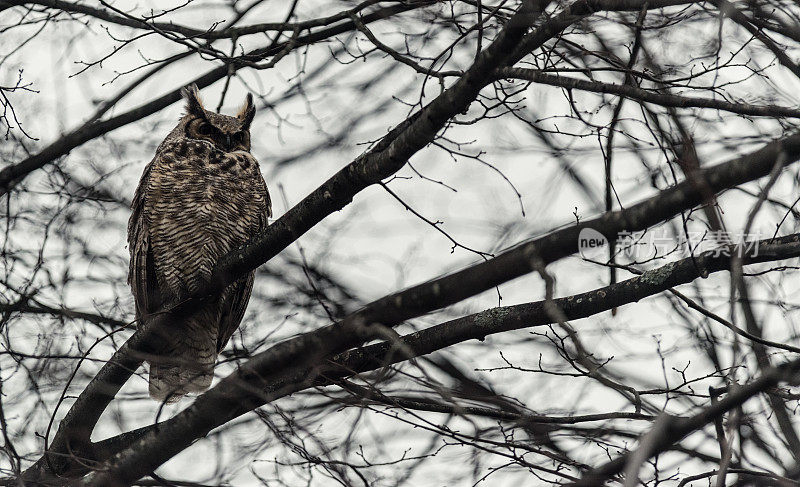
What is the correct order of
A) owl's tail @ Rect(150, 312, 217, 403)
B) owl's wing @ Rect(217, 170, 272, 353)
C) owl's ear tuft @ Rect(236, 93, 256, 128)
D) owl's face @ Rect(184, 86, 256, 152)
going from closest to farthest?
owl's tail @ Rect(150, 312, 217, 403) → owl's wing @ Rect(217, 170, 272, 353) → owl's face @ Rect(184, 86, 256, 152) → owl's ear tuft @ Rect(236, 93, 256, 128)

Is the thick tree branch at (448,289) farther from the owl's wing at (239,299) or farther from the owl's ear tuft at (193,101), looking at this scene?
the owl's ear tuft at (193,101)

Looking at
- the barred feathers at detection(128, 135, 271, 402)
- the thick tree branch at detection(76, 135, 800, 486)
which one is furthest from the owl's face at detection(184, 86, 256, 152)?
the thick tree branch at detection(76, 135, 800, 486)

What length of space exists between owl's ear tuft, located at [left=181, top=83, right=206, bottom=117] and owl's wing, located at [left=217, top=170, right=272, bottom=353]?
2.29 ft

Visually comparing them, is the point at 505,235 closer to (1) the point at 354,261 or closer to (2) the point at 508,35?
(2) the point at 508,35

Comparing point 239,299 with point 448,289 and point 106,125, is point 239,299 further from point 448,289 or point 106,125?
point 448,289

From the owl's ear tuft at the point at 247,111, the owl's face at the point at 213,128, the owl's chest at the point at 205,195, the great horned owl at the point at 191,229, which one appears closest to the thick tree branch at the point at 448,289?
the great horned owl at the point at 191,229

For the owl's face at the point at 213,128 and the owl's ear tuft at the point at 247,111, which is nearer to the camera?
the owl's face at the point at 213,128

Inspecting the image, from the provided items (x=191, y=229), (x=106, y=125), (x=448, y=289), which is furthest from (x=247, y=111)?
(x=448, y=289)

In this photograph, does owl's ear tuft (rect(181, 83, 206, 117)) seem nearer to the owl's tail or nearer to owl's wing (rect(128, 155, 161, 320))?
owl's wing (rect(128, 155, 161, 320))

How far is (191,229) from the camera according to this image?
15.7ft

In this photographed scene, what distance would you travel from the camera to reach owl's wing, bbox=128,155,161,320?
4.89m

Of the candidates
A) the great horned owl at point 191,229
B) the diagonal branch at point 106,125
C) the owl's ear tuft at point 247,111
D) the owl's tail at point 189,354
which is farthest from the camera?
the owl's ear tuft at point 247,111

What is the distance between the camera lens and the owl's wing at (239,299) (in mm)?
4992

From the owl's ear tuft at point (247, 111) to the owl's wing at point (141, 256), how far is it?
812 millimetres
